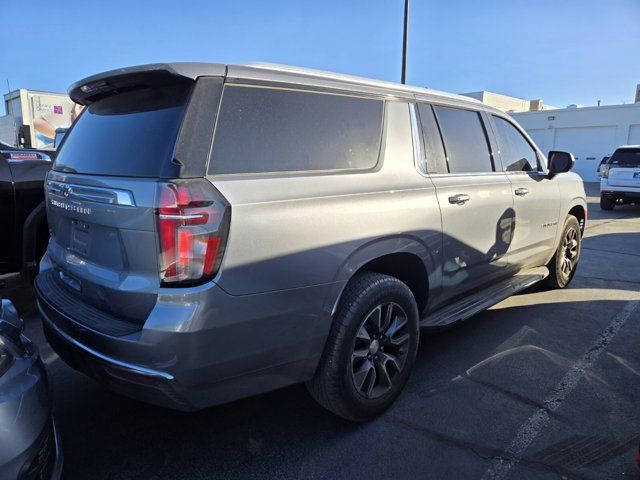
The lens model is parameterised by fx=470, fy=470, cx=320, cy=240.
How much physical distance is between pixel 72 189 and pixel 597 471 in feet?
9.95

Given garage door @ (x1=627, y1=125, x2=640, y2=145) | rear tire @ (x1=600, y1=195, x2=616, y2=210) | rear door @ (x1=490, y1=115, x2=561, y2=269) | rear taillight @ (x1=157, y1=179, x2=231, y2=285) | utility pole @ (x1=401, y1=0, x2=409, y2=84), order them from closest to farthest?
rear taillight @ (x1=157, y1=179, x2=231, y2=285) → rear door @ (x1=490, y1=115, x2=561, y2=269) → utility pole @ (x1=401, y1=0, x2=409, y2=84) → rear tire @ (x1=600, y1=195, x2=616, y2=210) → garage door @ (x1=627, y1=125, x2=640, y2=145)

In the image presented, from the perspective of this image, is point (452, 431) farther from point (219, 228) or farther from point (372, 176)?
point (219, 228)

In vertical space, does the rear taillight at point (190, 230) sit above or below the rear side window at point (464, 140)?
below

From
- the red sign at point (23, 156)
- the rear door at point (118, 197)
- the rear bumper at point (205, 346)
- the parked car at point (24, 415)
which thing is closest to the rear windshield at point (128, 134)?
the rear door at point (118, 197)

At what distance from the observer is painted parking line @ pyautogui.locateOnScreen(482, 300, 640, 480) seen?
2418 mm

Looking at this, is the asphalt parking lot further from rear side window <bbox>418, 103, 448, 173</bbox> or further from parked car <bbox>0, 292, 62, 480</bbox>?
rear side window <bbox>418, 103, 448, 173</bbox>

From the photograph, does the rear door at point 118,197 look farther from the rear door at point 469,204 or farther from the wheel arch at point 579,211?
the wheel arch at point 579,211

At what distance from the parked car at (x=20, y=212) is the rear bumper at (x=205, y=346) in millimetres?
2703

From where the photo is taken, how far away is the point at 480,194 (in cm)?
352

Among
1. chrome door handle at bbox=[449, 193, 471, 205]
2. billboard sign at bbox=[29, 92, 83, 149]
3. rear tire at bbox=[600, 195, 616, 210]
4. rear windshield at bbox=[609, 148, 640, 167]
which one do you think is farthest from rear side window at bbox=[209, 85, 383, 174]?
billboard sign at bbox=[29, 92, 83, 149]

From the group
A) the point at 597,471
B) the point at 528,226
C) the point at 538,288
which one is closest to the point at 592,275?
→ the point at 538,288

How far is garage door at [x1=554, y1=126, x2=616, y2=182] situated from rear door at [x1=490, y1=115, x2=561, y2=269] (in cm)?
2643

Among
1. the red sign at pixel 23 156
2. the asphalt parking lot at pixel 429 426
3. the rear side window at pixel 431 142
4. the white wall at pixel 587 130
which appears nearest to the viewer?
the asphalt parking lot at pixel 429 426

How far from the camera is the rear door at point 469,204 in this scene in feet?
10.6
